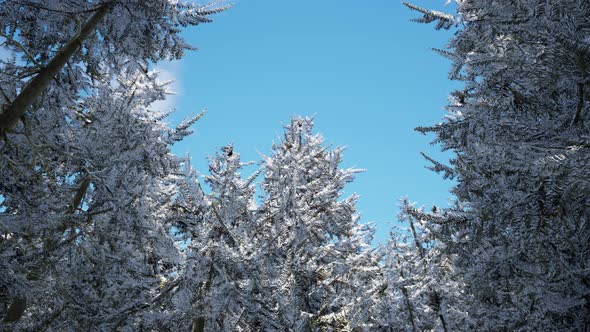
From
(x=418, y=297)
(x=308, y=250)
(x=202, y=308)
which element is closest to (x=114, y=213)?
(x=202, y=308)

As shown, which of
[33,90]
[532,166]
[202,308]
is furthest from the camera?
[202,308]

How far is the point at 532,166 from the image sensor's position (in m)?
3.52

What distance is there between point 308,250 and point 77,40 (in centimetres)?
712

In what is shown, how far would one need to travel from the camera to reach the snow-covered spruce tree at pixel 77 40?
6465mm

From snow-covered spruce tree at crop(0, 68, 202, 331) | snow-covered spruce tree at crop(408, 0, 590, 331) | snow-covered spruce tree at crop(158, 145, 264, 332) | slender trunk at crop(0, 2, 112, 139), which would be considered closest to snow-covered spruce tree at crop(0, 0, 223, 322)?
slender trunk at crop(0, 2, 112, 139)

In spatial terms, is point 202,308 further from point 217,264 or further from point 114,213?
point 114,213

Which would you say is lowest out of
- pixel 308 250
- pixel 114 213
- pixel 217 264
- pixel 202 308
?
pixel 202 308

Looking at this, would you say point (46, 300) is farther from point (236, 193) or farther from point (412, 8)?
point (412, 8)

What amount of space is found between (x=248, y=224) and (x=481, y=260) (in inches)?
256

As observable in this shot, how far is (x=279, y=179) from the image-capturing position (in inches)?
464

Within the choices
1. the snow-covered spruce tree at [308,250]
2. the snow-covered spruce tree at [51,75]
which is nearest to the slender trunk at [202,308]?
the snow-covered spruce tree at [308,250]

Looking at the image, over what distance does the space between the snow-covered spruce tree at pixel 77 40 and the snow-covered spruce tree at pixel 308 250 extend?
4807mm

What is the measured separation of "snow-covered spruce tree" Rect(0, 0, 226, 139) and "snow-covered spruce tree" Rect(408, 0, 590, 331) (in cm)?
588

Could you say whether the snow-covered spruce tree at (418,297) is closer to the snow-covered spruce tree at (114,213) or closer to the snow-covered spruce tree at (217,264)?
the snow-covered spruce tree at (217,264)
